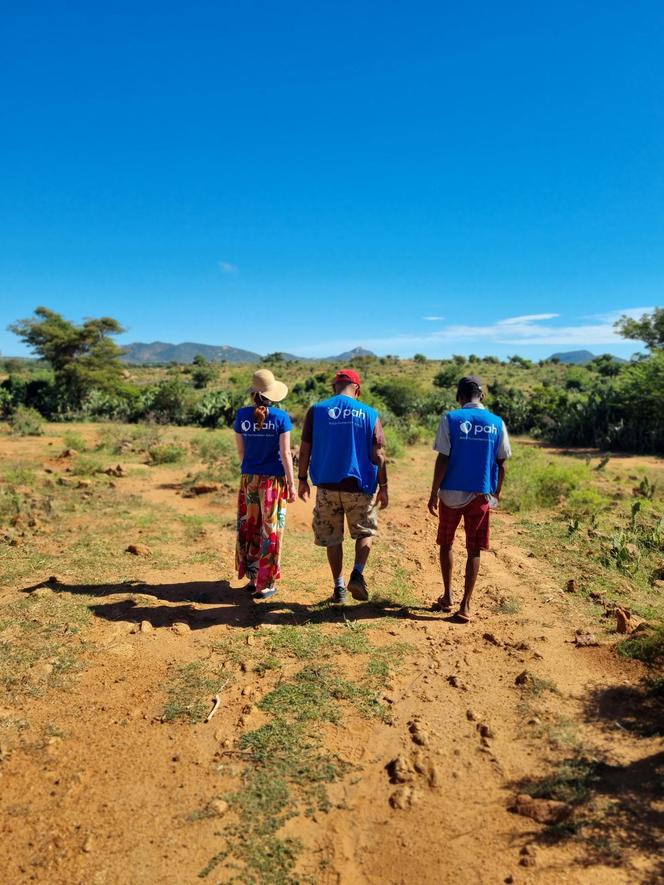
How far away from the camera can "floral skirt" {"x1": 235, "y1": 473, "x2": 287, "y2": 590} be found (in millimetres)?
4012

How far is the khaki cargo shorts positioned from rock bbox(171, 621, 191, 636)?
106 centimetres

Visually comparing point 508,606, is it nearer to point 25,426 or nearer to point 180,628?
point 180,628

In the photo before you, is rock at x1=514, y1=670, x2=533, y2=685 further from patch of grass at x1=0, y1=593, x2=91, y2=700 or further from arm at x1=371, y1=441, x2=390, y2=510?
patch of grass at x1=0, y1=593, x2=91, y2=700

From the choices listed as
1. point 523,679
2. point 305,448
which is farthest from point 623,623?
point 305,448

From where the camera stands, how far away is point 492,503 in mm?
3697

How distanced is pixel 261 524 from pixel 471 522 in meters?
1.53

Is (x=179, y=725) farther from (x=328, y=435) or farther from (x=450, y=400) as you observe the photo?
(x=450, y=400)

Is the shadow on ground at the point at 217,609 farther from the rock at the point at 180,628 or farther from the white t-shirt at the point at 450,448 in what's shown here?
the white t-shirt at the point at 450,448

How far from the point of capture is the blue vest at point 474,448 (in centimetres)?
359

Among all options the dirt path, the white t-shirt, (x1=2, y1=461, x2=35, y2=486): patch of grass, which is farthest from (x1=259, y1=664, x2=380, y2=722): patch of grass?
(x1=2, y1=461, x2=35, y2=486): patch of grass

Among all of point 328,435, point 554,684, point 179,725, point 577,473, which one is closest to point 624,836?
point 554,684

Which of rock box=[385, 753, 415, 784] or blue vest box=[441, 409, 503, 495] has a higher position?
blue vest box=[441, 409, 503, 495]

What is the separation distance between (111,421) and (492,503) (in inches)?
603

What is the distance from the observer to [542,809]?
209 cm
